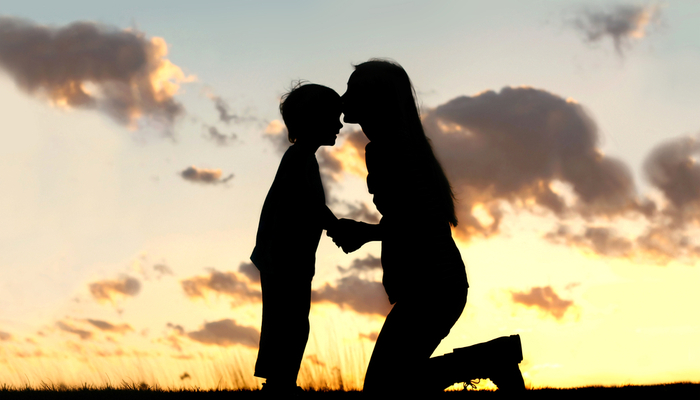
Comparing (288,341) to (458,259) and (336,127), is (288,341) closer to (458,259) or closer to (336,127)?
(336,127)

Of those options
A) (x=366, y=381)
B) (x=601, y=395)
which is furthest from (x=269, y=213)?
(x=601, y=395)

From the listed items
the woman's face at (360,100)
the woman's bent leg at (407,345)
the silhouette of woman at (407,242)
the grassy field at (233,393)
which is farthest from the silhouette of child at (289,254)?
the woman's bent leg at (407,345)

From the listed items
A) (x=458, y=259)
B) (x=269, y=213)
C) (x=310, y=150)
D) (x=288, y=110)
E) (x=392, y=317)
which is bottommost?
(x=392, y=317)

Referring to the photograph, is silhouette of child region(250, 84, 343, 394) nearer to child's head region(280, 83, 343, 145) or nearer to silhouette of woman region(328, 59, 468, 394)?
child's head region(280, 83, 343, 145)

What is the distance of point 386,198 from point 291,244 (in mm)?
2584

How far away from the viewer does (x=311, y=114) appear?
6469mm

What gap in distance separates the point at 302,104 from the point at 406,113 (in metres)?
2.52

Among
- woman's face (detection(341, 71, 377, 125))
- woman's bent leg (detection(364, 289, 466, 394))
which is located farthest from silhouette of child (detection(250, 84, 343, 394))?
woman's bent leg (detection(364, 289, 466, 394))

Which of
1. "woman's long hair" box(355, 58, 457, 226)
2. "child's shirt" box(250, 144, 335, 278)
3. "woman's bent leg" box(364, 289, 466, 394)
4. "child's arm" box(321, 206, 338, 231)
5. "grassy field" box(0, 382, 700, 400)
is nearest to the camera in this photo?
"woman's bent leg" box(364, 289, 466, 394)

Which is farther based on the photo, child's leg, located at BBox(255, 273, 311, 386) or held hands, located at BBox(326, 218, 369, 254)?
child's leg, located at BBox(255, 273, 311, 386)

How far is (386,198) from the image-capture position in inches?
154

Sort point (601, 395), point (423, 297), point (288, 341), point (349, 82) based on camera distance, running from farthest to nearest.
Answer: point (601, 395)
point (288, 341)
point (349, 82)
point (423, 297)

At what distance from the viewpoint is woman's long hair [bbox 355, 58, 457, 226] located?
4020mm

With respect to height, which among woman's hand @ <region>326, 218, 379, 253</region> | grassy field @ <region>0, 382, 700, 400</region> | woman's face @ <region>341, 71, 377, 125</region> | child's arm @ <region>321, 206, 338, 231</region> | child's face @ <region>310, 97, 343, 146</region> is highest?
child's face @ <region>310, 97, 343, 146</region>
